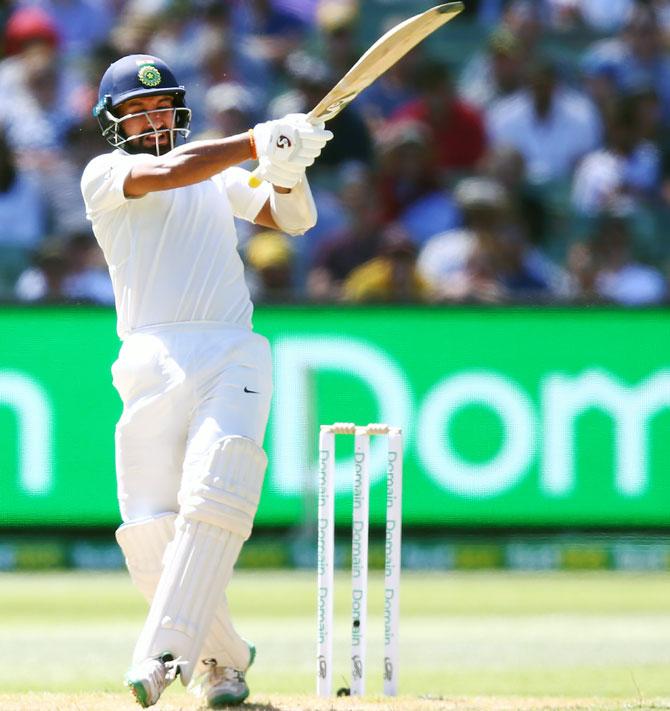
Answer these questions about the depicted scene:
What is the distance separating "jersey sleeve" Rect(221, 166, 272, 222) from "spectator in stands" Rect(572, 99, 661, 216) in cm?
606

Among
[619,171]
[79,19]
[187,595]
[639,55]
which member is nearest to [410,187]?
[619,171]

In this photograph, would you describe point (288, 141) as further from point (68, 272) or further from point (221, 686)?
point (68, 272)

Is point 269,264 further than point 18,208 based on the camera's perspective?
No

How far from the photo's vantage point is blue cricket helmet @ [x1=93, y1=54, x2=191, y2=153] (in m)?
4.65

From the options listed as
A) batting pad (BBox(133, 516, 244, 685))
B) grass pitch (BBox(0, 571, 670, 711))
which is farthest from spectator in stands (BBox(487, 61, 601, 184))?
batting pad (BBox(133, 516, 244, 685))

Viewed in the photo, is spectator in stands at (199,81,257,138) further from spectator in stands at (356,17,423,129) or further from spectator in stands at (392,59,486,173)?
spectator in stands at (392,59,486,173)

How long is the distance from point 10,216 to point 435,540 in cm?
355

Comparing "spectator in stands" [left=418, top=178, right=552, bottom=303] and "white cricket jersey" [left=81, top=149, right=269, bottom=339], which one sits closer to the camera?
"white cricket jersey" [left=81, top=149, right=269, bottom=339]

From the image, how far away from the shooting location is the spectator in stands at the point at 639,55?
448 inches

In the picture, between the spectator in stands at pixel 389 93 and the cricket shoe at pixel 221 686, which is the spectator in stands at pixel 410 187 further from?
the cricket shoe at pixel 221 686

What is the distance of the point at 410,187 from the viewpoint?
35.3 ft

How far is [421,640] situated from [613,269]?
13.2 ft

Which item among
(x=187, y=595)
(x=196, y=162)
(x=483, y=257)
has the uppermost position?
(x=483, y=257)

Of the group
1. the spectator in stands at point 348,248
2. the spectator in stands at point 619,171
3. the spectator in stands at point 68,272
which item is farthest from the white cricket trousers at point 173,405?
the spectator in stands at point 619,171
